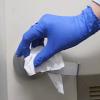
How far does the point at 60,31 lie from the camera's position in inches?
29.0

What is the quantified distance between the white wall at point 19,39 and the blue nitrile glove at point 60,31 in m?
0.13

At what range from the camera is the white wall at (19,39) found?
863 millimetres

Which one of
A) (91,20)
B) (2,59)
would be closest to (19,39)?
(2,59)

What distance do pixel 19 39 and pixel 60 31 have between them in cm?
18

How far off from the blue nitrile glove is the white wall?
0.13 metres

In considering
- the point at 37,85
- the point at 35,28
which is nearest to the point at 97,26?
the point at 35,28

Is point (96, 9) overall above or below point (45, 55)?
above

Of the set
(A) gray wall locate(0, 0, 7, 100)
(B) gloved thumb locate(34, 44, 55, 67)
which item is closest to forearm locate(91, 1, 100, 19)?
(B) gloved thumb locate(34, 44, 55, 67)

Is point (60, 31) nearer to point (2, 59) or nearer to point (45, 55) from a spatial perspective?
point (45, 55)

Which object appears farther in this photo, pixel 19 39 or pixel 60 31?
pixel 19 39

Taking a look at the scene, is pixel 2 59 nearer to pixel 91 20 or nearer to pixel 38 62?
pixel 38 62

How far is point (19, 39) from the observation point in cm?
87

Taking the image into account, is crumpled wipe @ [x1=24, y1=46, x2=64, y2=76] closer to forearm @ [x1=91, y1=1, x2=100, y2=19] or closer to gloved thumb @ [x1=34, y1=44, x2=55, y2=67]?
gloved thumb @ [x1=34, y1=44, x2=55, y2=67]

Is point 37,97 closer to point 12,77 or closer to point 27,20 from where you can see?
point 12,77
